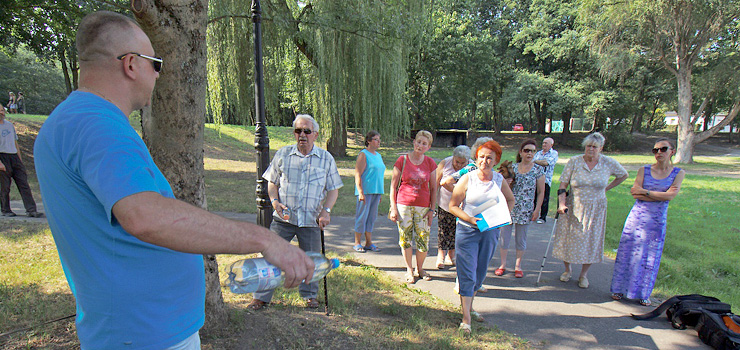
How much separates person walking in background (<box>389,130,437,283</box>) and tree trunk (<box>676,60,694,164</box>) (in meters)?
26.4

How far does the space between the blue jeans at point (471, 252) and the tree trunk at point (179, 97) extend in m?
2.46

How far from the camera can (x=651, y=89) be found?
33281 mm

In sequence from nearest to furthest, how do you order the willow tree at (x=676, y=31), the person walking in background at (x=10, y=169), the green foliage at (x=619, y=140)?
1. the person walking in background at (x=10, y=169)
2. the willow tree at (x=676, y=31)
3. the green foliage at (x=619, y=140)

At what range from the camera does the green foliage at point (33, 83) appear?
34000 millimetres

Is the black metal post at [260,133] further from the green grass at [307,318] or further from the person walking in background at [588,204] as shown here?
the person walking in background at [588,204]

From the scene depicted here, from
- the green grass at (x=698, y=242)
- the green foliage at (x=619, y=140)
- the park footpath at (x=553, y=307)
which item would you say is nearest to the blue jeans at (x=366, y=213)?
the park footpath at (x=553, y=307)

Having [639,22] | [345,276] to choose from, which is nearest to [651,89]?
[639,22]

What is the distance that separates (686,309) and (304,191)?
13.6ft

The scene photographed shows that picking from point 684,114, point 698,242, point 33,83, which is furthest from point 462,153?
point 33,83

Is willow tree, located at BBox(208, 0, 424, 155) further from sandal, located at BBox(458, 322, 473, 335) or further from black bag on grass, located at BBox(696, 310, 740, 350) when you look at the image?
black bag on grass, located at BBox(696, 310, 740, 350)

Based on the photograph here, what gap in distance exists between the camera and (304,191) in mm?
4152

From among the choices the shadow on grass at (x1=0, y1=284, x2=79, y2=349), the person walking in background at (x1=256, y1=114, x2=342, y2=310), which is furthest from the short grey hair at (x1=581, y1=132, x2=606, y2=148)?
the shadow on grass at (x1=0, y1=284, x2=79, y2=349)

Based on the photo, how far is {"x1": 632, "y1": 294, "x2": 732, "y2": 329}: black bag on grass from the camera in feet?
13.2

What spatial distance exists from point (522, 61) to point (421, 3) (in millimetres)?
27927
